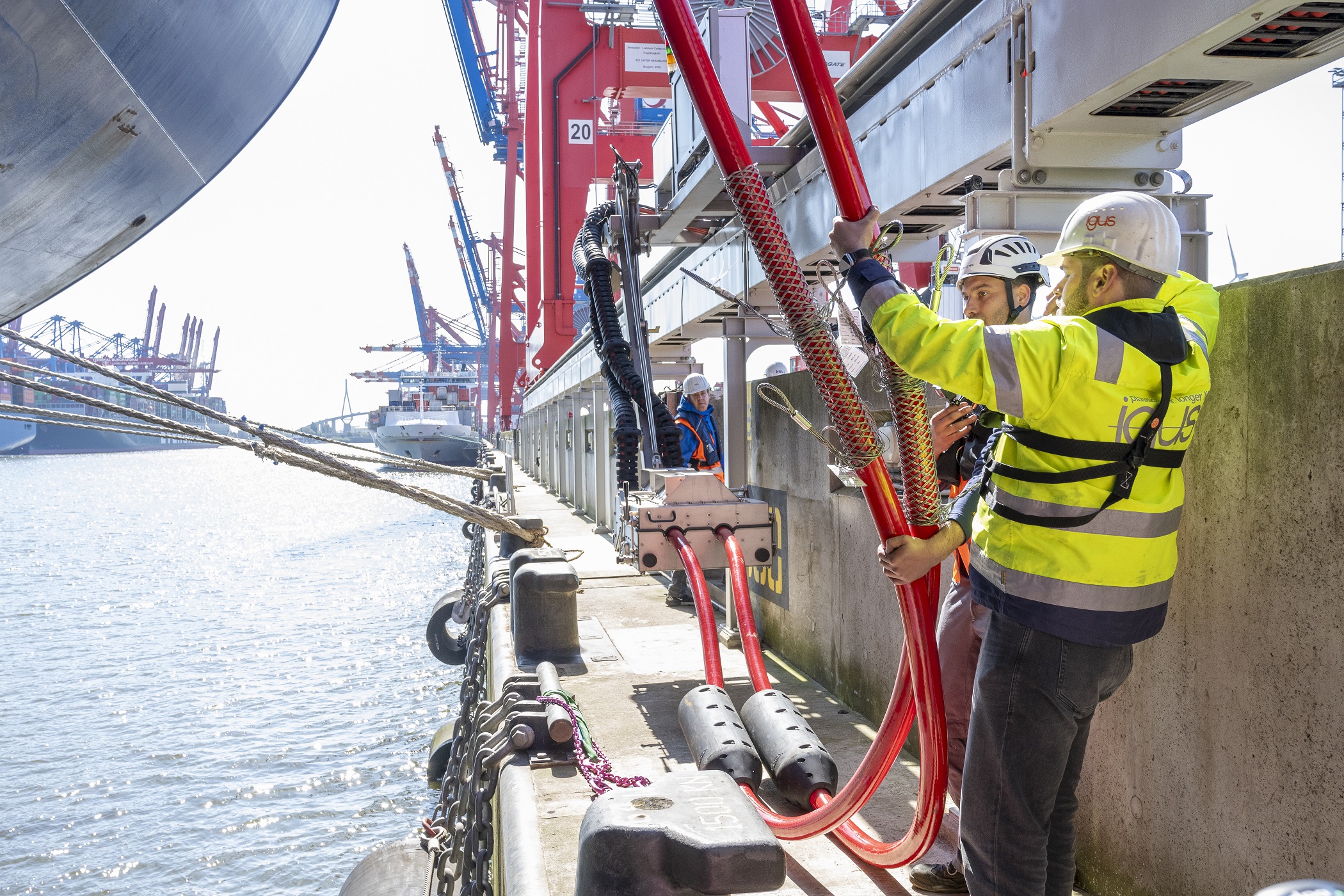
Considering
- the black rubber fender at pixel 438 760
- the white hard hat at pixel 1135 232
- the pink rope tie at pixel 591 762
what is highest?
the white hard hat at pixel 1135 232

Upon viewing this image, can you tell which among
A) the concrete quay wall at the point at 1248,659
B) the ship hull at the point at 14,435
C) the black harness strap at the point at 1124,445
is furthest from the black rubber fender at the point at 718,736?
the ship hull at the point at 14,435

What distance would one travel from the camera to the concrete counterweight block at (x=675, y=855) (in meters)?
1.96

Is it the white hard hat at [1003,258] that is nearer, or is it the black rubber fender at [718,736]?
the white hard hat at [1003,258]

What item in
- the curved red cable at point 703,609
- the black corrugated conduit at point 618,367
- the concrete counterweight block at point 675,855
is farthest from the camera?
the black corrugated conduit at point 618,367

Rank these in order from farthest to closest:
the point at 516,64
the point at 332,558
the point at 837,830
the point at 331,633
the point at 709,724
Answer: the point at 516,64, the point at 332,558, the point at 331,633, the point at 709,724, the point at 837,830

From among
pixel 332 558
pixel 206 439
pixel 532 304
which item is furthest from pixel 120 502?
pixel 206 439

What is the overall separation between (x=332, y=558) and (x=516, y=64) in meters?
16.3

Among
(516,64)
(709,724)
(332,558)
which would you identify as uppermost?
(516,64)

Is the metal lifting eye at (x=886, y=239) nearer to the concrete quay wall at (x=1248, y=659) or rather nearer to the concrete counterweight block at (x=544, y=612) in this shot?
the concrete quay wall at (x=1248, y=659)

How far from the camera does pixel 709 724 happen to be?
4109mm

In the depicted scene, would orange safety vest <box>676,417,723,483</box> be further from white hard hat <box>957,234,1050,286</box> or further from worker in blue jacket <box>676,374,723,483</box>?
white hard hat <box>957,234,1050,286</box>

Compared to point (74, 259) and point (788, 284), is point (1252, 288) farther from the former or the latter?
point (74, 259)

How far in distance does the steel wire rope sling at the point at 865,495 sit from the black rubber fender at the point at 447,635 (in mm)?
10048

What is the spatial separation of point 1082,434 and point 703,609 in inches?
115
